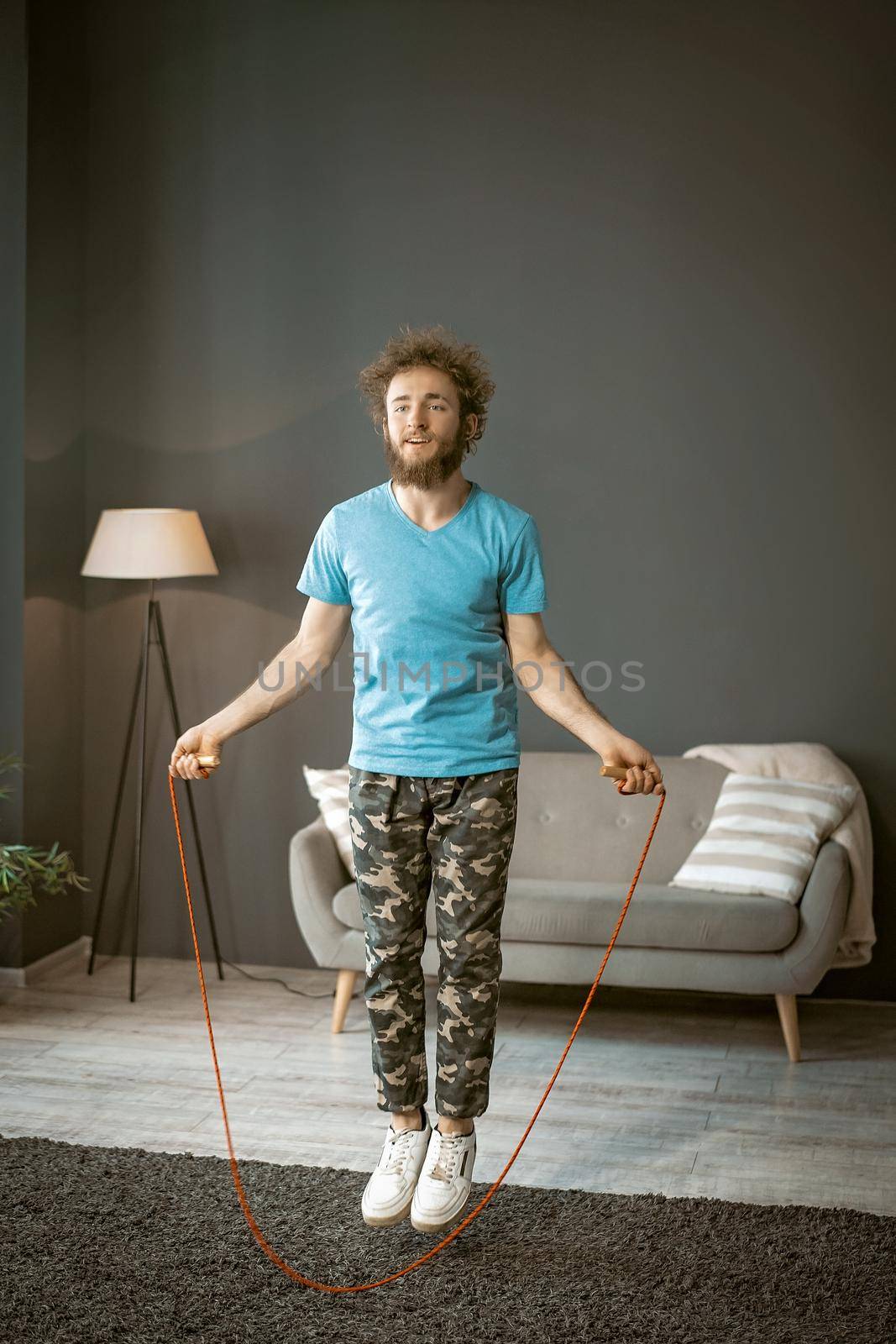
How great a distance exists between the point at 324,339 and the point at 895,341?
179cm

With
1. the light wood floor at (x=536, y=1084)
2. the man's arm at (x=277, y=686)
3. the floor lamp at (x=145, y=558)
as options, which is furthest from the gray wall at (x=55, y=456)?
the man's arm at (x=277, y=686)

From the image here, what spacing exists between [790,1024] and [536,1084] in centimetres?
72

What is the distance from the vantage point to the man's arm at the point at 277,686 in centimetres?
236

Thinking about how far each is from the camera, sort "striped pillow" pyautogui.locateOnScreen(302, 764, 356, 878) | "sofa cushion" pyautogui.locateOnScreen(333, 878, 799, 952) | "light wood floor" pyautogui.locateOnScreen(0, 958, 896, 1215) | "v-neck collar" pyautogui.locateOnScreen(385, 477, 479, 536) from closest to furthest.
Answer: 1. "v-neck collar" pyautogui.locateOnScreen(385, 477, 479, 536)
2. "light wood floor" pyautogui.locateOnScreen(0, 958, 896, 1215)
3. "sofa cushion" pyautogui.locateOnScreen(333, 878, 799, 952)
4. "striped pillow" pyautogui.locateOnScreen(302, 764, 356, 878)

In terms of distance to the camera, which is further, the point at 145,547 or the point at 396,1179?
the point at 145,547

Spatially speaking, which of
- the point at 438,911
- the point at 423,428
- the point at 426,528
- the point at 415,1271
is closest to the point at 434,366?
the point at 423,428

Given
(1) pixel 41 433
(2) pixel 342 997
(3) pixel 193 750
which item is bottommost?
(2) pixel 342 997

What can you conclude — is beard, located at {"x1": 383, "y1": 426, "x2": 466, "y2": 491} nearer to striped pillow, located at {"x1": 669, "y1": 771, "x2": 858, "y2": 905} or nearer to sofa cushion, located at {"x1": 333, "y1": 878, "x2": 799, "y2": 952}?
sofa cushion, located at {"x1": 333, "y1": 878, "x2": 799, "y2": 952}

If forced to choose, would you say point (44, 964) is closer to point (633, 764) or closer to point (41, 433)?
point (41, 433)

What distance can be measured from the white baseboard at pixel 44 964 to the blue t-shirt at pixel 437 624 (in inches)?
88.4

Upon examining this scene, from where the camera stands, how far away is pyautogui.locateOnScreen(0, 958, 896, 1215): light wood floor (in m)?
2.80

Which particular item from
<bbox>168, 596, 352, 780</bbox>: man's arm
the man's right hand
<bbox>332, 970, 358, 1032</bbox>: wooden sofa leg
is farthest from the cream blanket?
the man's right hand

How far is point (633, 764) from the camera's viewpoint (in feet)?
7.50

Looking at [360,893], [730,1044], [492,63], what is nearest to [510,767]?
[360,893]
